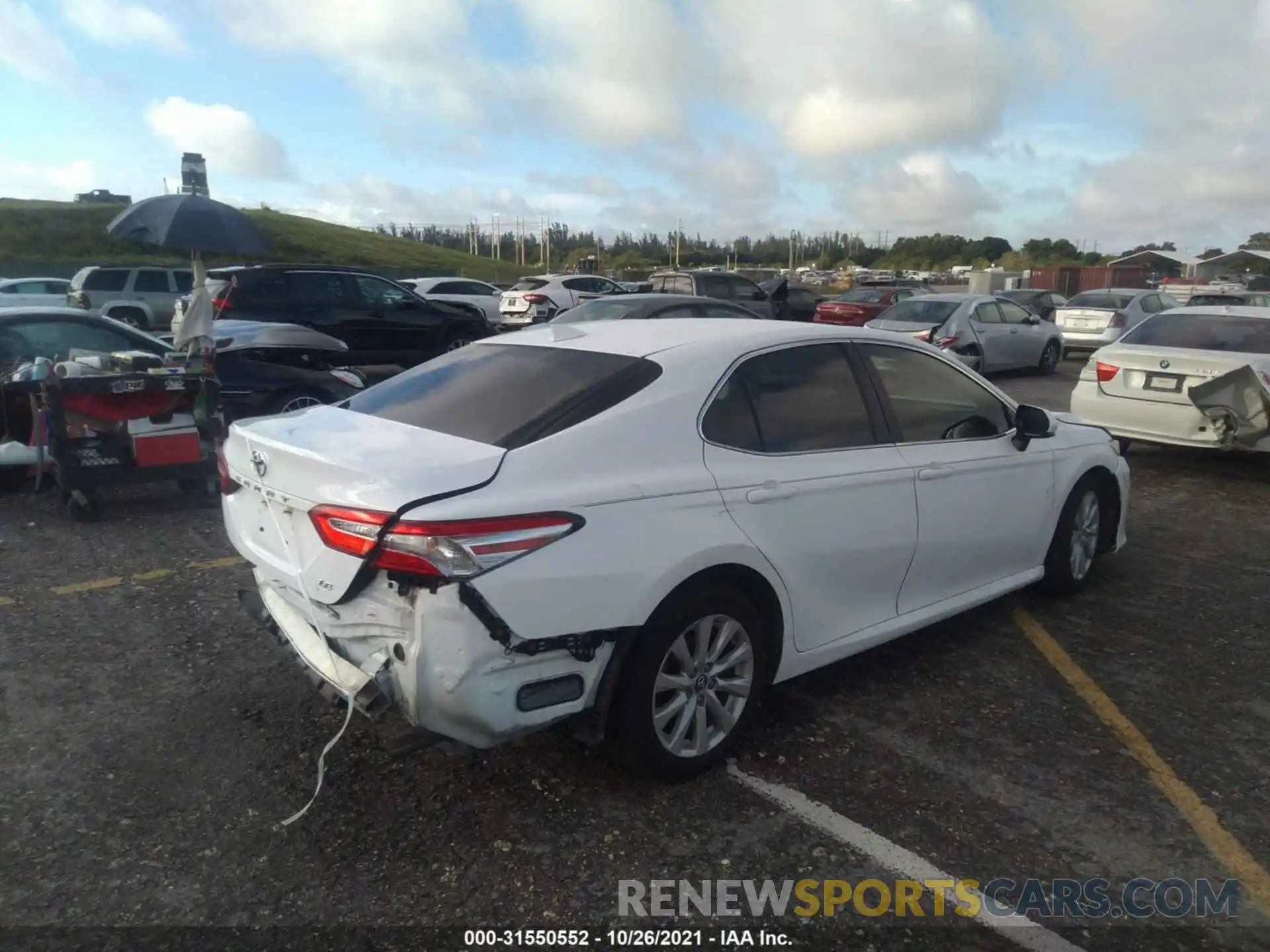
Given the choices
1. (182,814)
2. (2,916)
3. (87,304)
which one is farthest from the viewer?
(87,304)

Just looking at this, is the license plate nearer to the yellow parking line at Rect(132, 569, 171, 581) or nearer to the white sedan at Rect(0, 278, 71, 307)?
→ the yellow parking line at Rect(132, 569, 171, 581)

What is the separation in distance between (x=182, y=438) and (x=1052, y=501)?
599cm

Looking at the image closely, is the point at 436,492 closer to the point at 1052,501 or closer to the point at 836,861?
the point at 836,861

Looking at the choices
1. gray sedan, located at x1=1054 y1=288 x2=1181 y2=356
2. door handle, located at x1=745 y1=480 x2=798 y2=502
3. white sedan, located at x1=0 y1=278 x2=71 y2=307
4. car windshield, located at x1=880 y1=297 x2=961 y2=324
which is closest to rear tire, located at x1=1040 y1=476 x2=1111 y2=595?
door handle, located at x1=745 y1=480 x2=798 y2=502

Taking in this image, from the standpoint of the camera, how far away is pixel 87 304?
2222 cm

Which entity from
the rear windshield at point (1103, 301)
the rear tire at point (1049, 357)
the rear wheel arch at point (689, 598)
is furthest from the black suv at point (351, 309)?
the rear windshield at point (1103, 301)

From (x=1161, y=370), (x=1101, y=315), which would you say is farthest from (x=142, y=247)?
(x=1161, y=370)

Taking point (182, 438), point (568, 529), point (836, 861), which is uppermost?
point (568, 529)

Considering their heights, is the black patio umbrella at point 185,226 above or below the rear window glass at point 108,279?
above

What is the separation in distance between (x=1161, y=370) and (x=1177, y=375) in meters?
0.16

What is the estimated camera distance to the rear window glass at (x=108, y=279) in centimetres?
2326

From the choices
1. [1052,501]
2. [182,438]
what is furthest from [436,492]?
[182,438]

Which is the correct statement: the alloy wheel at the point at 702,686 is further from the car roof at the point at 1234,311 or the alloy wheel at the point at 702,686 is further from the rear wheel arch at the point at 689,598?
the car roof at the point at 1234,311

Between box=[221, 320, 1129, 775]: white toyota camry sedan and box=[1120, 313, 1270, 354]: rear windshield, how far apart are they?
5437 mm
